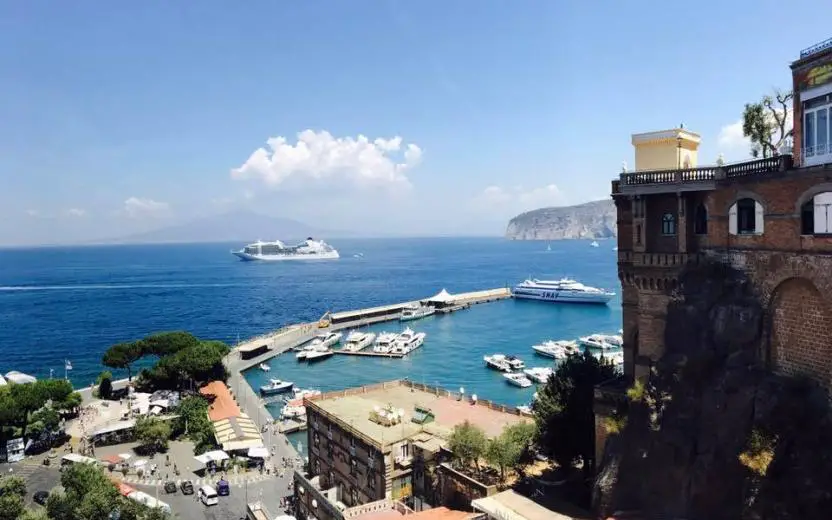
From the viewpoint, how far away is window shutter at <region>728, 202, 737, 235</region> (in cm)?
2477

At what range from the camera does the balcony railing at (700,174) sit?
77.0 feet

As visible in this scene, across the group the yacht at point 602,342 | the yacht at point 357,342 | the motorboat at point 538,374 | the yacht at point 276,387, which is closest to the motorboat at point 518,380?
the motorboat at point 538,374

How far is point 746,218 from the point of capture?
958 inches

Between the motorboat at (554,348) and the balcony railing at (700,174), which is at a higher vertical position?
the balcony railing at (700,174)

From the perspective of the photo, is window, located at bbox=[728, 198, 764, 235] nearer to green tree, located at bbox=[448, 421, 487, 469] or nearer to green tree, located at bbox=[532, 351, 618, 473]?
green tree, located at bbox=[532, 351, 618, 473]

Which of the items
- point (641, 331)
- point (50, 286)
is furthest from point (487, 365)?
point (50, 286)

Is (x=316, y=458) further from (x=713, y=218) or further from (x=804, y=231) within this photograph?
(x=804, y=231)

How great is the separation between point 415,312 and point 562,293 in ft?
114

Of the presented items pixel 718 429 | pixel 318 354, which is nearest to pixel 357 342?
pixel 318 354

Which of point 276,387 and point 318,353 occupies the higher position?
point 318,353

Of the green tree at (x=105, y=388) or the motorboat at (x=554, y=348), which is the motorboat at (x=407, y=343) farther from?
the green tree at (x=105, y=388)

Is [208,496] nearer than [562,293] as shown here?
Yes

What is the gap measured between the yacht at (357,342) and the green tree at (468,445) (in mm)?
59023

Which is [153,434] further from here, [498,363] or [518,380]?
[498,363]
